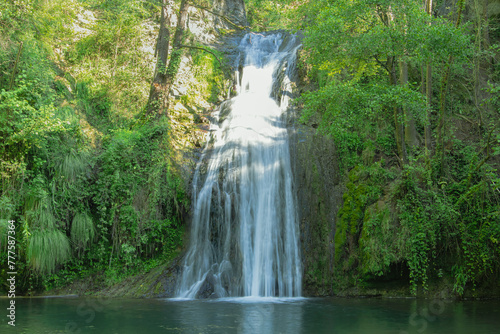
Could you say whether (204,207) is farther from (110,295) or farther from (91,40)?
(91,40)

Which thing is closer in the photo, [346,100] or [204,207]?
[346,100]

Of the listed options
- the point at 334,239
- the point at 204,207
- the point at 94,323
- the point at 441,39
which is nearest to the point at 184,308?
the point at 94,323

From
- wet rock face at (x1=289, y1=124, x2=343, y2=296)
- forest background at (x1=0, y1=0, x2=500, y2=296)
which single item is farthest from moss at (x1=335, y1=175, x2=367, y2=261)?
Result: wet rock face at (x1=289, y1=124, x2=343, y2=296)

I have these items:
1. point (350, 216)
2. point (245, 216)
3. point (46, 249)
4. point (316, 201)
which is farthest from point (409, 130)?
point (46, 249)

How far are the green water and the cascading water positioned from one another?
0.97m

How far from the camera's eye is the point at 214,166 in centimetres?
1231

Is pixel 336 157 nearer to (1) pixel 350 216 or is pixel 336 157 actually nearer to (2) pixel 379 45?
(1) pixel 350 216

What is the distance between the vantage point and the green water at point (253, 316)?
19.7 feet

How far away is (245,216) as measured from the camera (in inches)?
437

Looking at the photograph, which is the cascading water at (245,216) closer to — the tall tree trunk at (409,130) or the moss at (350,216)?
the moss at (350,216)

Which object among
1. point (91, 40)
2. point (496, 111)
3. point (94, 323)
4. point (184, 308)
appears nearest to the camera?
point (94, 323)

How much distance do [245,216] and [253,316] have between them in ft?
13.7

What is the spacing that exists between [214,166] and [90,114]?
4464 mm

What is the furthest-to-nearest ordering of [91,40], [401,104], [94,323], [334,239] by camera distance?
[91,40]
[334,239]
[401,104]
[94,323]
